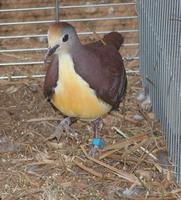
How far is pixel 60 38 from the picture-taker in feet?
9.68

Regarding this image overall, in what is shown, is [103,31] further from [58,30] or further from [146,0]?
[58,30]

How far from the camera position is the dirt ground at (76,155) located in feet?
9.79

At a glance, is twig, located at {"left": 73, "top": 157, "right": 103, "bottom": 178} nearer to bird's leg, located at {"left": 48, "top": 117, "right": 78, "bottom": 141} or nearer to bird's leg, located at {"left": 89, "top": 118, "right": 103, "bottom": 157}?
bird's leg, located at {"left": 89, "top": 118, "right": 103, "bottom": 157}

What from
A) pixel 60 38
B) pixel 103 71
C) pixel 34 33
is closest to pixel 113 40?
pixel 103 71

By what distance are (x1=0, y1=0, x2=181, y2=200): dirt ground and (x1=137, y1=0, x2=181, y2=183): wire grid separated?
0.10 metres

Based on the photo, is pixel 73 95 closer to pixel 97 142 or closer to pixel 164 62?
pixel 97 142

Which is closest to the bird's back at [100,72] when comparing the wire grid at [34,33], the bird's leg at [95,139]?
the bird's leg at [95,139]

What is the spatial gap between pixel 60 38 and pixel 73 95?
0.89 ft

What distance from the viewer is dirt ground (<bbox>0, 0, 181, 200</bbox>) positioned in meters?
2.98

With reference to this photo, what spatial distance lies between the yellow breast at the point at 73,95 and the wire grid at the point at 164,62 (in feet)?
1.04

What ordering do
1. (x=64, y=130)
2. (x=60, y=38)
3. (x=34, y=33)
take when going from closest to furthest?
(x=60, y=38)
(x=64, y=130)
(x=34, y=33)

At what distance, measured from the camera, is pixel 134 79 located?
3857mm

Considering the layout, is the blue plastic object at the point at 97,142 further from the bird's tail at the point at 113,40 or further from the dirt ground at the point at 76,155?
the bird's tail at the point at 113,40

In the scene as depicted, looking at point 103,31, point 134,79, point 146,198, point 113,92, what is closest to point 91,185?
point 146,198
